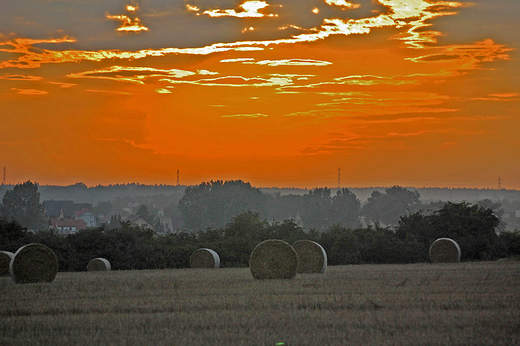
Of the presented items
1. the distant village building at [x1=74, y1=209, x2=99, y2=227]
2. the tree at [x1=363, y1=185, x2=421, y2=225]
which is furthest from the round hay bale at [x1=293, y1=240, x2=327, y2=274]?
the distant village building at [x1=74, y1=209, x2=99, y2=227]

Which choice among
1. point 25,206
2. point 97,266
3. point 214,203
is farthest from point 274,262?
point 25,206

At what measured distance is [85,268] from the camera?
37906mm

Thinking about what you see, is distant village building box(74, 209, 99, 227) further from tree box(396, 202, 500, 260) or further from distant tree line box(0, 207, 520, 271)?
tree box(396, 202, 500, 260)

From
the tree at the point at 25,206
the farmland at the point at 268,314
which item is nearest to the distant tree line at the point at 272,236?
the farmland at the point at 268,314

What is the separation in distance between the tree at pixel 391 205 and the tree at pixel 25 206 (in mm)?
67066

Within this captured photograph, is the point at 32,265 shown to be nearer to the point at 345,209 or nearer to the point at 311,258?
the point at 311,258

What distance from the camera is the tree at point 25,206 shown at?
114m

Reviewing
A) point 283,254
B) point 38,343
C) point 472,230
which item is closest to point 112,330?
point 38,343

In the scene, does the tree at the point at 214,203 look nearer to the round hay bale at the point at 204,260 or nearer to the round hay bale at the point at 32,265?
the round hay bale at the point at 204,260

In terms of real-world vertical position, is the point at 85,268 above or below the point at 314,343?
below

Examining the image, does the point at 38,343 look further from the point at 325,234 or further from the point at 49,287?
the point at 325,234

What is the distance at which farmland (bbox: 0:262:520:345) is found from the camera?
11203 millimetres

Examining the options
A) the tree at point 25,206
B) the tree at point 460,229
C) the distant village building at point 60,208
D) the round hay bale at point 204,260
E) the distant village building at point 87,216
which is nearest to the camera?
the round hay bale at point 204,260

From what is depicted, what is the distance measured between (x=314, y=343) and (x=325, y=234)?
32.2 m
